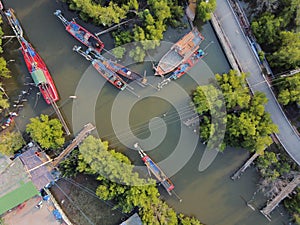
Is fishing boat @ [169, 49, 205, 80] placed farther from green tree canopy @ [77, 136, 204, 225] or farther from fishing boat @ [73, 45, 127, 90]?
green tree canopy @ [77, 136, 204, 225]

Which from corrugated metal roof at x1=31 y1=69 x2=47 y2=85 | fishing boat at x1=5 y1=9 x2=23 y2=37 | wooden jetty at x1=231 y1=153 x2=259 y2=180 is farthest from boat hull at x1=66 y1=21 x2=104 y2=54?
wooden jetty at x1=231 y1=153 x2=259 y2=180

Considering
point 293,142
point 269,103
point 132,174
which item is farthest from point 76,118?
point 293,142

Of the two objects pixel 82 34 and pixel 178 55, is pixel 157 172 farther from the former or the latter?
pixel 82 34

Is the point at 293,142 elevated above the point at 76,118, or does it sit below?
below

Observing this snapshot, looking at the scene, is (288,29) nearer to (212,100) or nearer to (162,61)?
(212,100)

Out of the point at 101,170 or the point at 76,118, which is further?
the point at 76,118

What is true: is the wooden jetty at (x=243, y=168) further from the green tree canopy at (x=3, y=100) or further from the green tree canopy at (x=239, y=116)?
the green tree canopy at (x=3, y=100)
